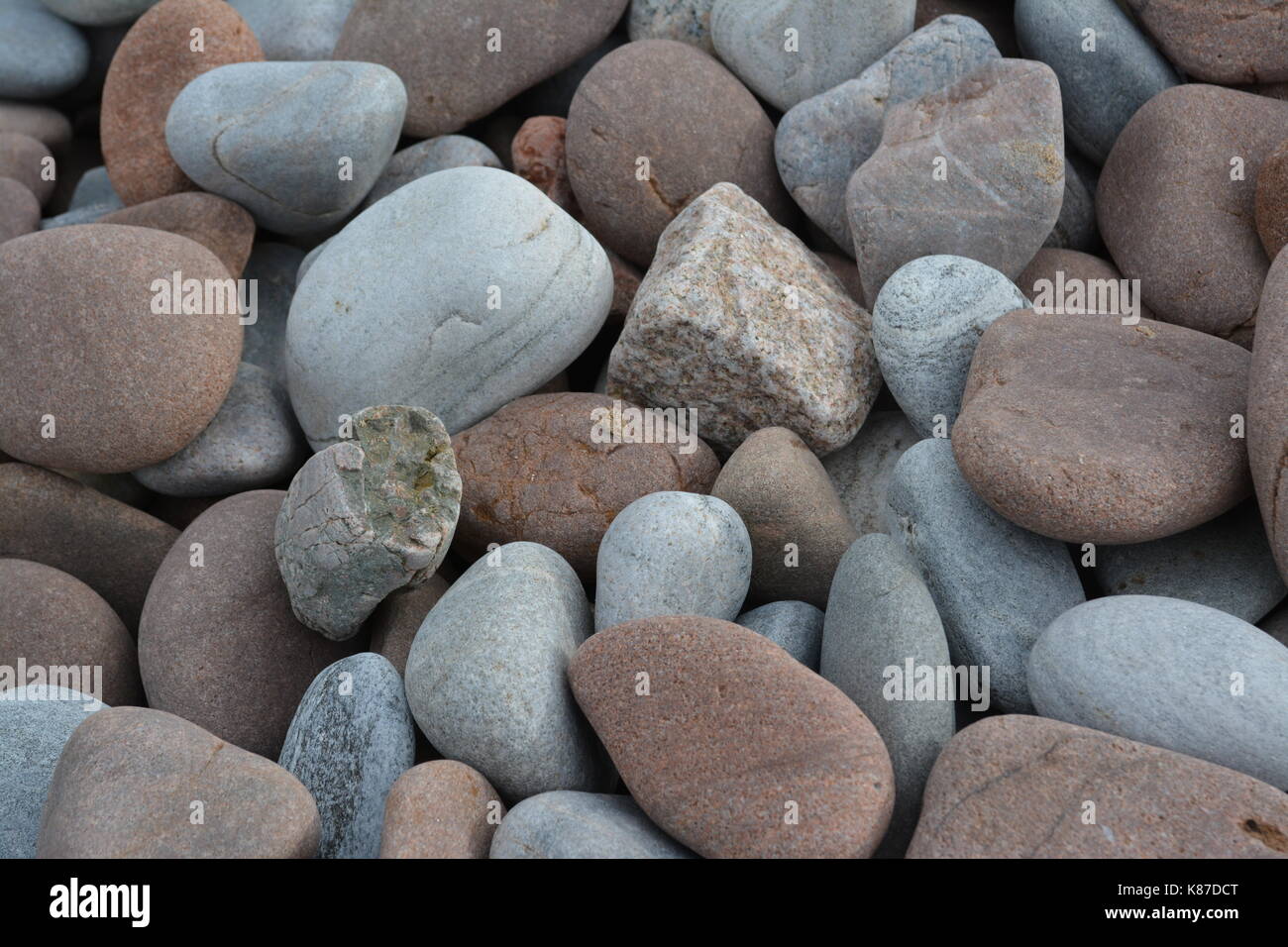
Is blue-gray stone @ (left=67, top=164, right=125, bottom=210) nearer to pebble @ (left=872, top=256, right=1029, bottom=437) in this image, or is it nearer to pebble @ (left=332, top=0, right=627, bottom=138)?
pebble @ (left=332, top=0, right=627, bottom=138)

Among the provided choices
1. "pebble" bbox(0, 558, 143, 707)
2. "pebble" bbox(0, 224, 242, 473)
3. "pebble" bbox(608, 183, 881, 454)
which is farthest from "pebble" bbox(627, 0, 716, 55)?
"pebble" bbox(0, 558, 143, 707)

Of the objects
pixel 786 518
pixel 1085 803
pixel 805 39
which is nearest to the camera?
pixel 1085 803

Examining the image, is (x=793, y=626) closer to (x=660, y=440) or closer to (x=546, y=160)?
(x=660, y=440)

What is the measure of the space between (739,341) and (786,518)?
548 millimetres

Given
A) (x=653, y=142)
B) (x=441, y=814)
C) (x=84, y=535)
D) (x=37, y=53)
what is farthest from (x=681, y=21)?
(x=441, y=814)

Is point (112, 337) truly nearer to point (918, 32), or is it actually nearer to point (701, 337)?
point (701, 337)

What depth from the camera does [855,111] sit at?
11.5ft

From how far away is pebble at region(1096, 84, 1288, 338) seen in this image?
123 inches

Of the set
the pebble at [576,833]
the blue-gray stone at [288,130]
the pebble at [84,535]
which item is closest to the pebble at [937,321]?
the pebble at [576,833]

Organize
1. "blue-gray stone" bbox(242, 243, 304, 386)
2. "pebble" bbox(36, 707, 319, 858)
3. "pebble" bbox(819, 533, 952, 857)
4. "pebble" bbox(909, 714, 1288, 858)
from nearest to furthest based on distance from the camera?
"pebble" bbox(909, 714, 1288, 858), "pebble" bbox(36, 707, 319, 858), "pebble" bbox(819, 533, 952, 857), "blue-gray stone" bbox(242, 243, 304, 386)

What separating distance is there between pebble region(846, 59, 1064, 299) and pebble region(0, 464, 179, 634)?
2.30 metres

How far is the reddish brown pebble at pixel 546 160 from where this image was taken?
12.4ft

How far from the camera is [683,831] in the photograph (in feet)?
6.86

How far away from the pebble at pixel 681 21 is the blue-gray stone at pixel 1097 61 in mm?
1100
